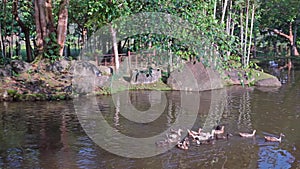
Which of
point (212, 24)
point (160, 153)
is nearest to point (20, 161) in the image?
point (160, 153)

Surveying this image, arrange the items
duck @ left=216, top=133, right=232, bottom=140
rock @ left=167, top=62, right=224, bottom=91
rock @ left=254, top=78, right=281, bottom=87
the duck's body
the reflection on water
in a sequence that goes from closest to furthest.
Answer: the reflection on water
the duck's body
duck @ left=216, top=133, right=232, bottom=140
rock @ left=167, top=62, right=224, bottom=91
rock @ left=254, top=78, right=281, bottom=87

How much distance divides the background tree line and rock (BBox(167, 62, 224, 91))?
8.99ft

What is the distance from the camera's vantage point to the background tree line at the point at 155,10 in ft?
24.4

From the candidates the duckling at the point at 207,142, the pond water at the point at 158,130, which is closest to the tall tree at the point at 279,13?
the pond water at the point at 158,130

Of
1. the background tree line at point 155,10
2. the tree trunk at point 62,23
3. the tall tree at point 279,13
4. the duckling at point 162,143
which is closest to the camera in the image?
the background tree line at point 155,10

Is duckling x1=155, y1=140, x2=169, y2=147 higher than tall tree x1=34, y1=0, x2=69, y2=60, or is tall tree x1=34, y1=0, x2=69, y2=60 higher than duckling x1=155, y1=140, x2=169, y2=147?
tall tree x1=34, y1=0, x2=69, y2=60

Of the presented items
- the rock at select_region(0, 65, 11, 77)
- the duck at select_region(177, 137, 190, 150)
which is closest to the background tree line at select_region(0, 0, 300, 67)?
the rock at select_region(0, 65, 11, 77)

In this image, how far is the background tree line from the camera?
744 centimetres

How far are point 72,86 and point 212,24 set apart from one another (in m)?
13.2

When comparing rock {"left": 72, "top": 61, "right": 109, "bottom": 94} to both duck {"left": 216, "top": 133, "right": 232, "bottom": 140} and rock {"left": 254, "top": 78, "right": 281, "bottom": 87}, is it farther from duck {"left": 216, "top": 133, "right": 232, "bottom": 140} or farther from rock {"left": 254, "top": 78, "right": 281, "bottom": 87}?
duck {"left": 216, "top": 133, "right": 232, "bottom": 140}

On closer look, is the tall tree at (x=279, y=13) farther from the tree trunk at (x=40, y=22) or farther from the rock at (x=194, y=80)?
the tree trunk at (x=40, y=22)

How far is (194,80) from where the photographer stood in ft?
71.3

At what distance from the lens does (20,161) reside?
962cm

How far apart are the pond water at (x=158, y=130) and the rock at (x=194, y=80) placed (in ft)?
3.63
